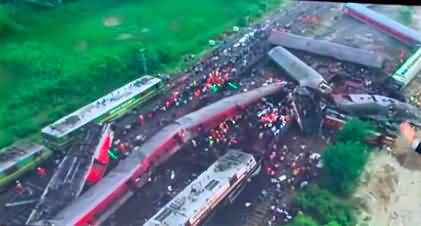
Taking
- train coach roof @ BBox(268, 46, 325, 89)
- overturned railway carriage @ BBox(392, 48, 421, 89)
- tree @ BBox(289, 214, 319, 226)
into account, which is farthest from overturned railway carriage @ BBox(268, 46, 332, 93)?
tree @ BBox(289, 214, 319, 226)

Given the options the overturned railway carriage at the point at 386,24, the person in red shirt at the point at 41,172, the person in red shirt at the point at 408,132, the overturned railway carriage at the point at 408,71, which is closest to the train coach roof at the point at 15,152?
the person in red shirt at the point at 41,172

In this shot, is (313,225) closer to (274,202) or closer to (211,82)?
(274,202)

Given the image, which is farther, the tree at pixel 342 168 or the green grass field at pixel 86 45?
the green grass field at pixel 86 45

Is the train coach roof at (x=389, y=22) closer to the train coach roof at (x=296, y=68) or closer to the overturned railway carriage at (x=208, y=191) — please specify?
the train coach roof at (x=296, y=68)

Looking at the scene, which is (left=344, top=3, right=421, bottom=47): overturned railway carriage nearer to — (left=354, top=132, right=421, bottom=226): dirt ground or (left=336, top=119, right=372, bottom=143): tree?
(left=354, top=132, right=421, bottom=226): dirt ground

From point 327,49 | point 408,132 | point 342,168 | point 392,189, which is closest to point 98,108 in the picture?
point 342,168

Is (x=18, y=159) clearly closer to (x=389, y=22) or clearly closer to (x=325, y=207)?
(x=325, y=207)

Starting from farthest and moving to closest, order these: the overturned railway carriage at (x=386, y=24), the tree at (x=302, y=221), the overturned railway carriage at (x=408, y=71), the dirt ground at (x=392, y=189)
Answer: the overturned railway carriage at (x=386, y=24)
the overturned railway carriage at (x=408, y=71)
the dirt ground at (x=392, y=189)
the tree at (x=302, y=221)

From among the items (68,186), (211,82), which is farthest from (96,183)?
(211,82)
